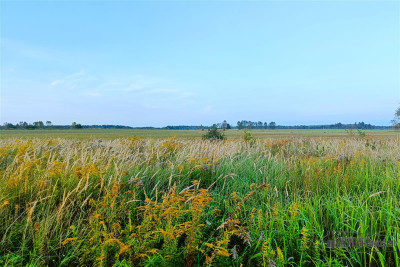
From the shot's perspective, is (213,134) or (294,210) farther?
(213,134)

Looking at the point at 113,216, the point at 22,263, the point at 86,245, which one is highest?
the point at 113,216

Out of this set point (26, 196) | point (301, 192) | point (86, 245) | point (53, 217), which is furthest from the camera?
point (301, 192)

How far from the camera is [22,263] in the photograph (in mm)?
2307

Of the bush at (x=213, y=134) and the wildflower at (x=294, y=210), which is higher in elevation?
the bush at (x=213, y=134)

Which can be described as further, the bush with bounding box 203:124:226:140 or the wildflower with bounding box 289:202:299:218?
the bush with bounding box 203:124:226:140

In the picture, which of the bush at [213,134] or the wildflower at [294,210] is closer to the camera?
the wildflower at [294,210]

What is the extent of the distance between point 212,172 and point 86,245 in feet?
9.42

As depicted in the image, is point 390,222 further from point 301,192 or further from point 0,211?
point 0,211

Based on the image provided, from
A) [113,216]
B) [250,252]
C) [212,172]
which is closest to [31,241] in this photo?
[113,216]

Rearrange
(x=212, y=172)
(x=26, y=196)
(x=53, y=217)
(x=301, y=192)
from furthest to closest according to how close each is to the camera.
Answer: (x=212, y=172), (x=301, y=192), (x=26, y=196), (x=53, y=217)

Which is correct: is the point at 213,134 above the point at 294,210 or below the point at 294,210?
above

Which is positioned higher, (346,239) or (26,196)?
(26,196)

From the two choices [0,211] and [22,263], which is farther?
[0,211]

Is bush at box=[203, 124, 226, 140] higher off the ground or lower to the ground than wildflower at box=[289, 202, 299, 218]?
higher
